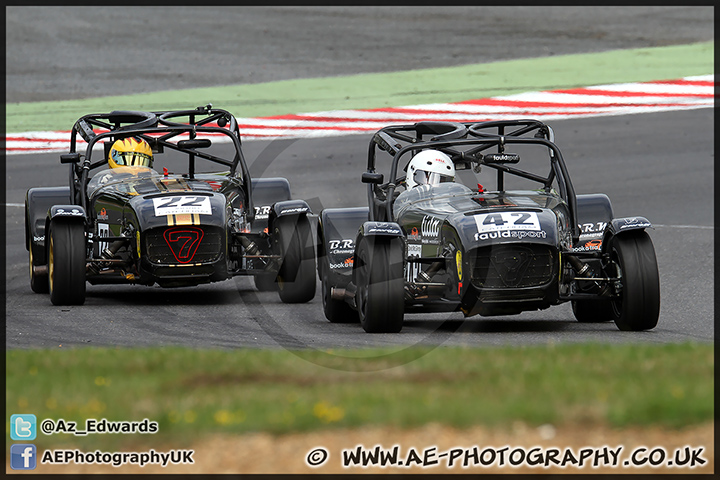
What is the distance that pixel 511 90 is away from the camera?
23.6 metres

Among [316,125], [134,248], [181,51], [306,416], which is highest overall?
[181,51]

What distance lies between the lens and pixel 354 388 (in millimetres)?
6883

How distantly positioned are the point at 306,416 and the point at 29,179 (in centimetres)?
1334

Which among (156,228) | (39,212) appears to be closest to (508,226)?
(156,228)

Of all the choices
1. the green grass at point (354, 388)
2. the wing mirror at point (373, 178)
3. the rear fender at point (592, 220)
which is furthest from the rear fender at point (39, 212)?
the rear fender at point (592, 220)

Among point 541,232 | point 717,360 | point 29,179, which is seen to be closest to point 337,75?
point 29,179

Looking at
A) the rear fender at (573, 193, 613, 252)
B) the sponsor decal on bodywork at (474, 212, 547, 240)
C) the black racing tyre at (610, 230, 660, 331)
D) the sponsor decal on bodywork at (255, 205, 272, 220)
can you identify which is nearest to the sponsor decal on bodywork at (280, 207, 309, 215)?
the sponsor decal on bodywork at (255, 205, 272, 220)

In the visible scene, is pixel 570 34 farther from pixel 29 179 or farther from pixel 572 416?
pixel 572 416

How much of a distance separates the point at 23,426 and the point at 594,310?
5920 millimetres

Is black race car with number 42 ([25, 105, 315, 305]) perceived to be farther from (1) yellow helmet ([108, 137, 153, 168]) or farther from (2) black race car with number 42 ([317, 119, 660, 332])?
(2) black race car with number 42 ([317, 119, 660, 332])

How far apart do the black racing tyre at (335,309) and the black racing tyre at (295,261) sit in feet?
3.01

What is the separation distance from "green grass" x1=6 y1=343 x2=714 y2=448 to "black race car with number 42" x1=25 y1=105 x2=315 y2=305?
336 centimetres

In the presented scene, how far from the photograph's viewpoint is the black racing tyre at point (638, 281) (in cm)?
974

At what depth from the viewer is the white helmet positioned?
1137cm
